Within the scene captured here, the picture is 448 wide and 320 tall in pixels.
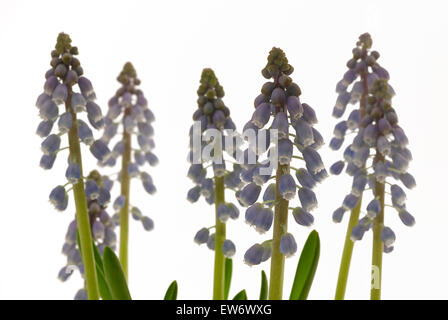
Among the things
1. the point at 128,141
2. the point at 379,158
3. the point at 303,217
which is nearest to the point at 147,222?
the point at 128,141

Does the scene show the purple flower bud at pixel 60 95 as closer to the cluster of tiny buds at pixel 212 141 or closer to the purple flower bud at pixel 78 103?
the purple flower bud at pixel 78 103

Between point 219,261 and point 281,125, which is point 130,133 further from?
point 281,125

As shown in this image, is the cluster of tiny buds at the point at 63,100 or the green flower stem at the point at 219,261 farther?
the green flower stem at the point at 219,261

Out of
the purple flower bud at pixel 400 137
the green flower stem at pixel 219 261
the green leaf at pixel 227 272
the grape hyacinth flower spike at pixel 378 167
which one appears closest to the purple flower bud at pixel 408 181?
the grape hyacinth flower spike at pixel 378 167

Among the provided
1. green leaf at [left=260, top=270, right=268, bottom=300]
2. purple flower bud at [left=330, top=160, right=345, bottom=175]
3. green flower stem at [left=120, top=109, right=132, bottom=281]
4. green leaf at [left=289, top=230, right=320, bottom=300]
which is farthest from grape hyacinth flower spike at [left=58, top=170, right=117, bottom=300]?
purple flower bud at [left=330, top=160, right=345, bottom=175]

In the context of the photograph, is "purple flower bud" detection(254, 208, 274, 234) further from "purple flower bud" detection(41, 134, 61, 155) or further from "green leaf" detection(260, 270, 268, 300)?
"purple flower bud" detection(41, 134, 61, 155)
